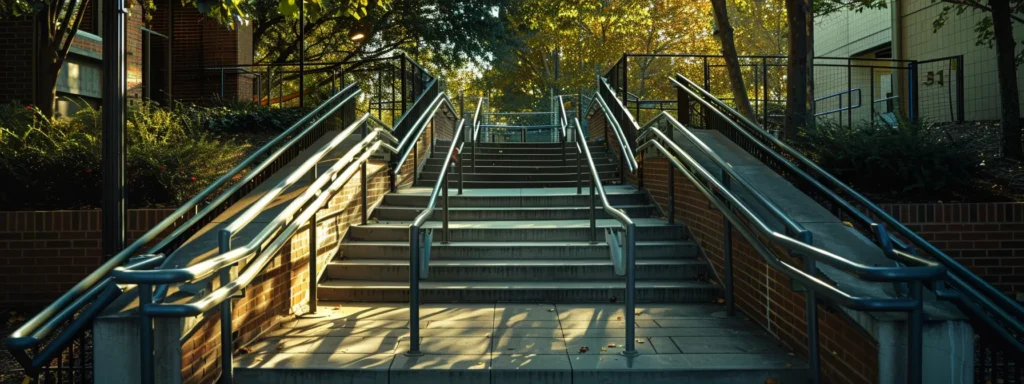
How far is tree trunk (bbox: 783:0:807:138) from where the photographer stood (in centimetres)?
811

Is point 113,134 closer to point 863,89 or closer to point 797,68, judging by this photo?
point 797,68

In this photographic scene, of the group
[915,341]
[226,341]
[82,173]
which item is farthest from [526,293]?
[82,173]

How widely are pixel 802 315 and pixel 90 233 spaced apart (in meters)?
5.26

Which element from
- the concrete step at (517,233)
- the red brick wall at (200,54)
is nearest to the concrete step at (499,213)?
the concrete step at (517,233)

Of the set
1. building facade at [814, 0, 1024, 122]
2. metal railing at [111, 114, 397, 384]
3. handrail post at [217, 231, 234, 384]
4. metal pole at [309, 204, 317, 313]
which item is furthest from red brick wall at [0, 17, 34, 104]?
building facade at [814, 0, 1024, 122]

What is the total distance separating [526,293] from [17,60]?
9.47m

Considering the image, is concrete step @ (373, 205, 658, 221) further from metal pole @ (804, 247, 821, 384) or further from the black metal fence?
metal pole @ (804, 247, 821, 384)

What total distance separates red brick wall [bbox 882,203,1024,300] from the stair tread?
1655mm

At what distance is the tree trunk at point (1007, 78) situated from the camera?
291 inches

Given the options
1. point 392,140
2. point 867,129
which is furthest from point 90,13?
point 867,129

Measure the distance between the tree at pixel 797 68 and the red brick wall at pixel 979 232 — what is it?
2.28 meters

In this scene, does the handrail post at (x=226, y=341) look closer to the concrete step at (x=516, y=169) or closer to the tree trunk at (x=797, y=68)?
the tree trunk at (x=797, y=68)

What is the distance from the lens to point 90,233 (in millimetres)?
6113

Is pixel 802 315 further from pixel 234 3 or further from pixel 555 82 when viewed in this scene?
pixel 555 82
